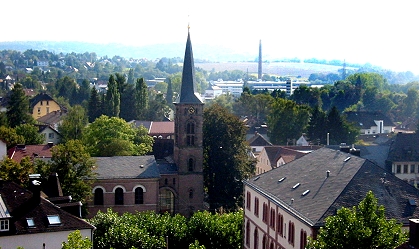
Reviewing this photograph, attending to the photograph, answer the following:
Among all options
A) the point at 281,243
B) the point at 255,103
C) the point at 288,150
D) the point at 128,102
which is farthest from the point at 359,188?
the point at 255,103

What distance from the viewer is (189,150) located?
233 ft

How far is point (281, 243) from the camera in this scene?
140 ft

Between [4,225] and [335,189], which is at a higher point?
[335,189]

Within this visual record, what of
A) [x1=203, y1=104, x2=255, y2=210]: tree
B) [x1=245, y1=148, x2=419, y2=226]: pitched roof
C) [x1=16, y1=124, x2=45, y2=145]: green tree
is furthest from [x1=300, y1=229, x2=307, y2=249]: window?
[x1=16, y1=124, x2=45, y2=145]: green tree

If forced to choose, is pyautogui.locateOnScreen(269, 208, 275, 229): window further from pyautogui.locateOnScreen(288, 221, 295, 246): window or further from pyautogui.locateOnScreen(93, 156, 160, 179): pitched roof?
pyautogui.locateOnScreen(93, 156, 160, 179): pitched roof

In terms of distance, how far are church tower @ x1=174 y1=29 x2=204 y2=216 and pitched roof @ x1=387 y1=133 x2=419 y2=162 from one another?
2283 centimetres

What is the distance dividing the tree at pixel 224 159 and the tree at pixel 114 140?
834 centimetres

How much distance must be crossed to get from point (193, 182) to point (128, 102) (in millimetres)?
52423

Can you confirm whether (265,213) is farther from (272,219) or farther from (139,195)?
(139,195)

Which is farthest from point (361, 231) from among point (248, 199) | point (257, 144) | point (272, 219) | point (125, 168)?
point (257, 144)

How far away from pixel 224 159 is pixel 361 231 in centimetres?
4576

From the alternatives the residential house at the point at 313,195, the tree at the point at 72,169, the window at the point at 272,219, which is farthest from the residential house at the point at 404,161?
the window at the point at 272,219

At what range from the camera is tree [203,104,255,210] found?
7219 cm

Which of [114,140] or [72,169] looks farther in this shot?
[114,140]
